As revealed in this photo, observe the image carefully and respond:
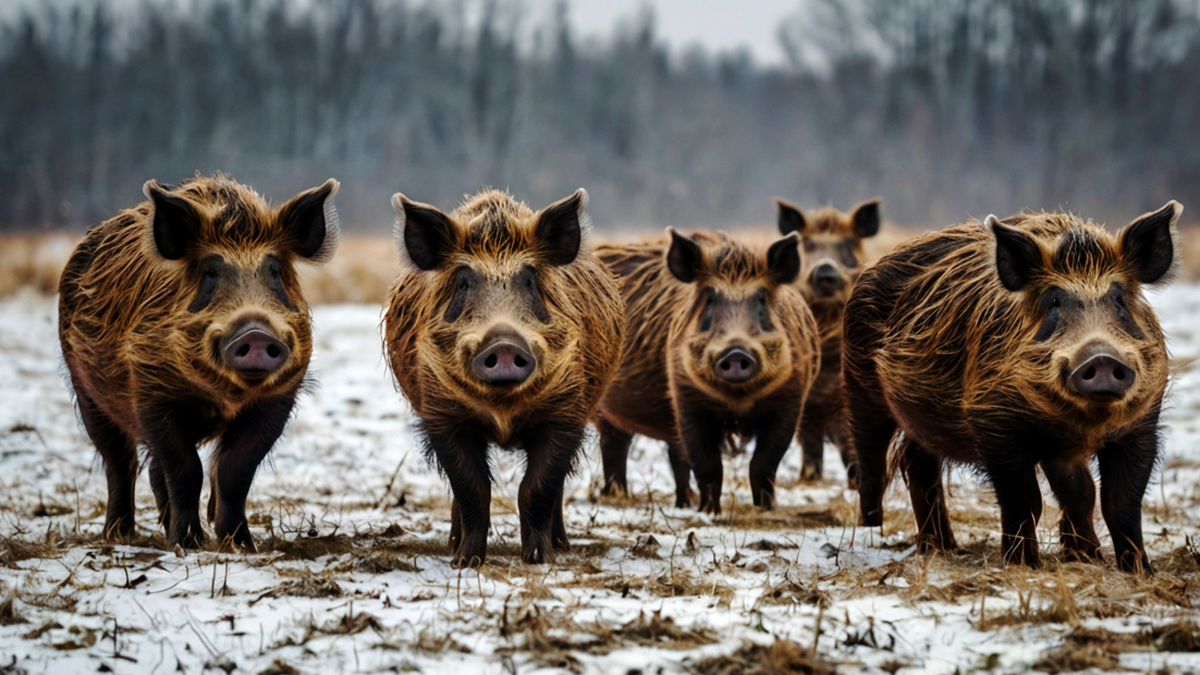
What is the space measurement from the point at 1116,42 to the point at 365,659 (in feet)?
135

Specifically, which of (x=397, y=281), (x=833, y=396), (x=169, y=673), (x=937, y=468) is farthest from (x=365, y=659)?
(x=833, y=396)

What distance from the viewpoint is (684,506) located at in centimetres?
768

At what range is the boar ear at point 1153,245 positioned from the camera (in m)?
4.84

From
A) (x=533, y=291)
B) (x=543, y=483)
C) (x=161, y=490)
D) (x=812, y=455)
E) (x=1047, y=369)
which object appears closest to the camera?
(x=1047, y=369)

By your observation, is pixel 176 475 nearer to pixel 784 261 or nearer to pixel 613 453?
pixel 613 453

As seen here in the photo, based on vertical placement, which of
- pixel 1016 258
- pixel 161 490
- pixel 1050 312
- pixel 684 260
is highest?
pixel 684 260

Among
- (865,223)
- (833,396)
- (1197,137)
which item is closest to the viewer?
(833,396)

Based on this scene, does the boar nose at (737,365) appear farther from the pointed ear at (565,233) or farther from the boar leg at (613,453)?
the pointed ear at (565,233)

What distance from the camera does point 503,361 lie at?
478 cm

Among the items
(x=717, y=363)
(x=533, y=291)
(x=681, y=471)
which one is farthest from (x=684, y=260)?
(x=533, y=291)

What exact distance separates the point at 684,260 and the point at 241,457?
314 cm

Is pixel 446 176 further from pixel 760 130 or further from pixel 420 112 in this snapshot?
pixel 760 130

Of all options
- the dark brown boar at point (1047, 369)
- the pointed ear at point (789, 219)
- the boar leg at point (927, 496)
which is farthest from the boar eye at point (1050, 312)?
the pointed ear at point (789, 219)

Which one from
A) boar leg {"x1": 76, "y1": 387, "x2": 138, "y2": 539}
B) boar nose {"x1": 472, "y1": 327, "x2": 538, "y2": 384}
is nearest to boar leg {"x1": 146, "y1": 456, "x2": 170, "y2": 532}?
boar leg {"x1": 76, "y1": 387, "x2": 138, "y2": 539}
